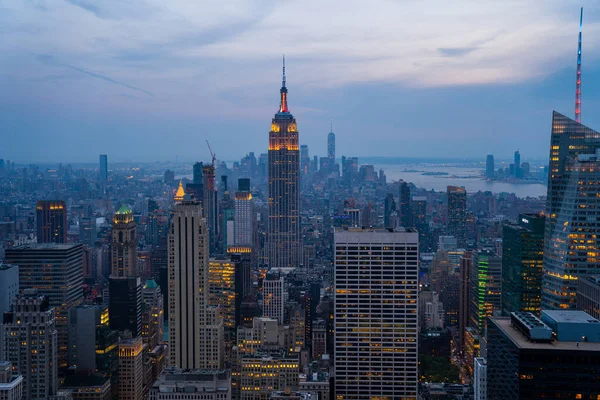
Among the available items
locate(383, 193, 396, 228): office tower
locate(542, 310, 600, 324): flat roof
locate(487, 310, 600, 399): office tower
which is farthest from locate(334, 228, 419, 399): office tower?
locate(383, 193, 396, 228): office tower

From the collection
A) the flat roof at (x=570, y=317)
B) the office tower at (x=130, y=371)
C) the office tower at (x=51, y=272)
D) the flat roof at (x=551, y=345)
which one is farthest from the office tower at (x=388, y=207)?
the flat roof at (x=551, y=345)

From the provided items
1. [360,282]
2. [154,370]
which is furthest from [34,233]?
[360,282]

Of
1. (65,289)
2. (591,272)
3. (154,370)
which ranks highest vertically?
(591,272)

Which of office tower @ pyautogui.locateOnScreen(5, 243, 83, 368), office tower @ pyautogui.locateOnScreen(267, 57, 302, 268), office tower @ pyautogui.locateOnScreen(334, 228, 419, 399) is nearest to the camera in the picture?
office tower @ pyautogui.locateOnScreen(334, 228, 419, 399)

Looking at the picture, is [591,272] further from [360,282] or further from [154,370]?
[154,370]

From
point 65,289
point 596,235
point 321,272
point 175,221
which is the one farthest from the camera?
point 321,272

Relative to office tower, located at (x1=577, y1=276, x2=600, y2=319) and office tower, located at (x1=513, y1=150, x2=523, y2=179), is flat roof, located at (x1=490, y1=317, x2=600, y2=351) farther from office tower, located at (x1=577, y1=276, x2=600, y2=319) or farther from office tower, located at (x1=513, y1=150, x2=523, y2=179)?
office tower, located at (x1=513, y1=150, x2=523, y2=179)

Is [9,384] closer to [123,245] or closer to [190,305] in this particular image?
[190,305]
